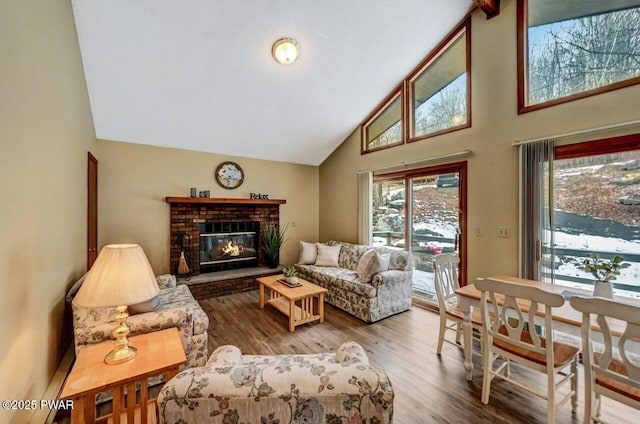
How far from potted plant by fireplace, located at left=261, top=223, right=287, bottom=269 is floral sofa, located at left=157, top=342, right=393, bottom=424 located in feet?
13.8

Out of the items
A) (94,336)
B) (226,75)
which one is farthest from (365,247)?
→ (94,336)

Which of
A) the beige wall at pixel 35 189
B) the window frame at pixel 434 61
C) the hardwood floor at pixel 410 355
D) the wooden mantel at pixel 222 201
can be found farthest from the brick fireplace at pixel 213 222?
the window frame at pixel 434 61

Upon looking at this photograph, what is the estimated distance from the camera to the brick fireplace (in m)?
4.37

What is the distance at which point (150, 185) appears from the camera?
4215 mm

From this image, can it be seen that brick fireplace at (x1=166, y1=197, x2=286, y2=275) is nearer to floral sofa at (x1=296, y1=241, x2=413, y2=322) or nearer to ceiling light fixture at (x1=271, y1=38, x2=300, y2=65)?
floral sofa at (x1=296, y1=241, x2=413, y2=322)

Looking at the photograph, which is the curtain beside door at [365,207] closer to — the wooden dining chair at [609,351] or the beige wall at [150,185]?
the beige wall at [150,185]

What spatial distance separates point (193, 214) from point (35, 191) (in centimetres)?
294

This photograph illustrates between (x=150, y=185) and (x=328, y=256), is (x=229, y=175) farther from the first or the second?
(x=328, y=256)

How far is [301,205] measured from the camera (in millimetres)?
5820

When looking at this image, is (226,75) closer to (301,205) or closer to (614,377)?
Result: (301,205)

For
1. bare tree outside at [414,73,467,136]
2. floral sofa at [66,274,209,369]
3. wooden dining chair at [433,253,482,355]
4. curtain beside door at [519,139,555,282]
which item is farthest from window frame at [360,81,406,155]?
floral sofa at [66,274,209,369]

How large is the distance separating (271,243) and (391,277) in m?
2.48

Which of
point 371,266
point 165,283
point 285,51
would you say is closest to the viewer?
point 285,51

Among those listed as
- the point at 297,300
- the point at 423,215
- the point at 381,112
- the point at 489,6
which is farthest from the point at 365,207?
the point at 489,6
